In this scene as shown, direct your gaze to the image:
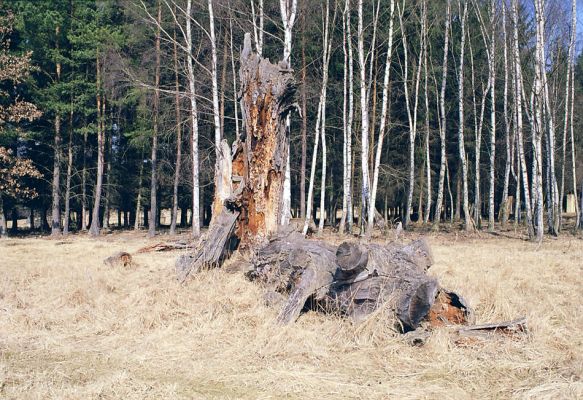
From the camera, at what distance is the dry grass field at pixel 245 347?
5039mm

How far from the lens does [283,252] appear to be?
8.64 m

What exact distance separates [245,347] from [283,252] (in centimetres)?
254

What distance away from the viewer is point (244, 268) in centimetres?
971

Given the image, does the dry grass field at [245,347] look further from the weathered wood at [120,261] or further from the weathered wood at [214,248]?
the weathered wood at [120,261]

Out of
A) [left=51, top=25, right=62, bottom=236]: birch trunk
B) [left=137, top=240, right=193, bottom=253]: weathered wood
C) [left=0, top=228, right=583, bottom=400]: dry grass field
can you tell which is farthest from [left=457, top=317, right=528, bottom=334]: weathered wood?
[left=51, top=25, right=62, bottom=236]: birch trunk

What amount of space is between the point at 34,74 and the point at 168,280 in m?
23.3

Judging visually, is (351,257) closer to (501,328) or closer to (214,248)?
(501,328)

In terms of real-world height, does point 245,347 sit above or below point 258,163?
below

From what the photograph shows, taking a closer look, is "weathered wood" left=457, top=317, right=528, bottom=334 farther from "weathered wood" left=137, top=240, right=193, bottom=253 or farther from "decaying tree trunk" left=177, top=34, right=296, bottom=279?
"weathered wood" left=137, top=240, right=193, bottom=253

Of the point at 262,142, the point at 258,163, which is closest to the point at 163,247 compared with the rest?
the point at 258,163

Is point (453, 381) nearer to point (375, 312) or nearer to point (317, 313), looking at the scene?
point (375, 312)

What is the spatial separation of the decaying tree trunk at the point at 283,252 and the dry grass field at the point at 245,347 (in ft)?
0.97

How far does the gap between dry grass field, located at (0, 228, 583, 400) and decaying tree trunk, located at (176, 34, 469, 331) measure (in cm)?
30

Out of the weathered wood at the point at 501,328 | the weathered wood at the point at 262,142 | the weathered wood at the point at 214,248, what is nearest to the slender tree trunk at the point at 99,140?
the weathered wood at the point at 214,248
